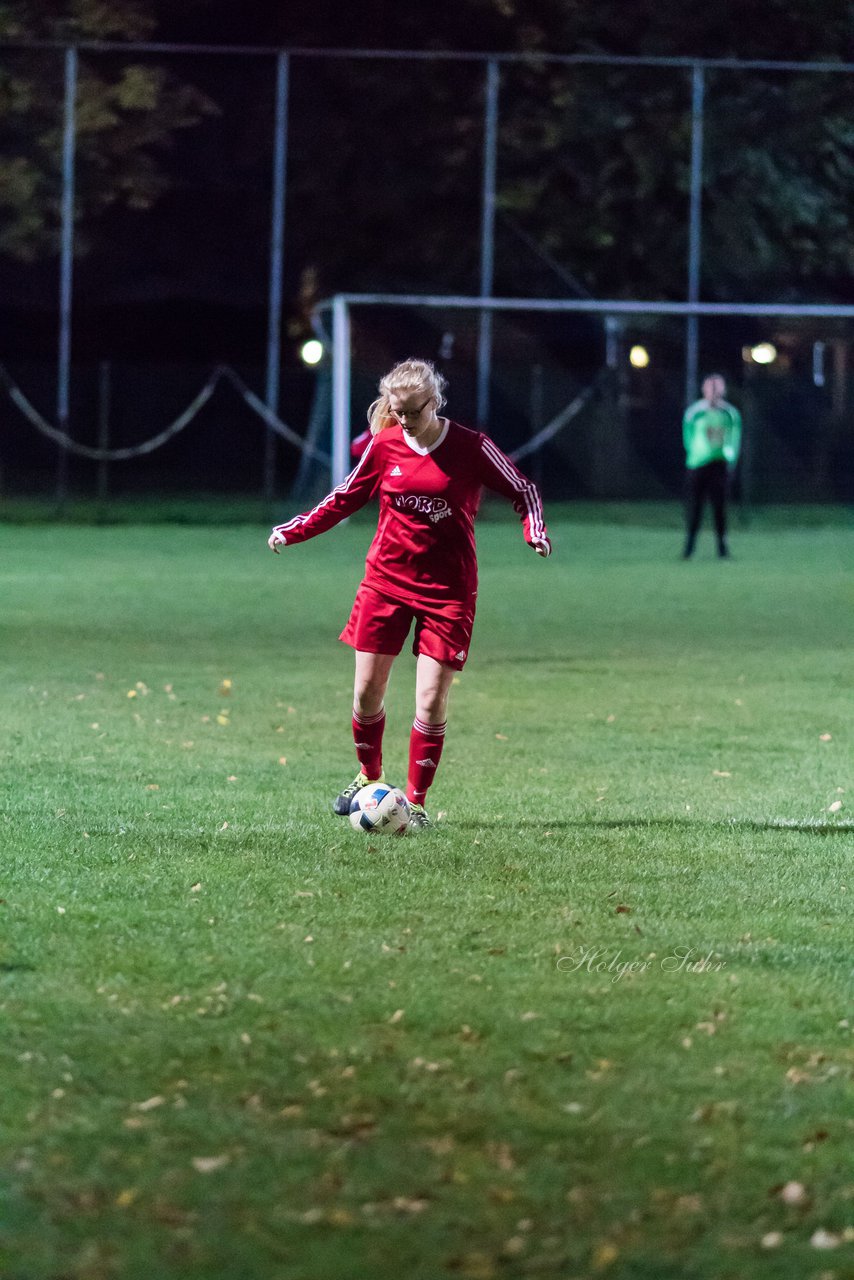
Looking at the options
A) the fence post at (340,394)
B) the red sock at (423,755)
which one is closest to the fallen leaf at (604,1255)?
the red sock at (423,755)

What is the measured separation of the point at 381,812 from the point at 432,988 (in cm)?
203

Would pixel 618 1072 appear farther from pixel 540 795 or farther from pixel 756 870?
pixel 540 795

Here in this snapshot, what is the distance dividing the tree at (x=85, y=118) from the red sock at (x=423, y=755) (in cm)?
2575

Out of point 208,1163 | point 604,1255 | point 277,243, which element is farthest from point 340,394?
point 604,1255

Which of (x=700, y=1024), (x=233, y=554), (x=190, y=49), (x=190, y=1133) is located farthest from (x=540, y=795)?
(x=190, y=49)

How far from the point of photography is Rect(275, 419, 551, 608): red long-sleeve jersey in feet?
24.2

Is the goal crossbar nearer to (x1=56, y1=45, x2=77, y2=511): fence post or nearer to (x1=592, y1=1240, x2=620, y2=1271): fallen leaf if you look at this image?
(x1=56, y1=45, x2=77, y2=511): fence post

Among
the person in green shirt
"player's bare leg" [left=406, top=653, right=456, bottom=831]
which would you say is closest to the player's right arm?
"player's bare leg" [left=406, top=653, right=456, bottom=831]

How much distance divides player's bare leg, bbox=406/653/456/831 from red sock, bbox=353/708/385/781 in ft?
0.63

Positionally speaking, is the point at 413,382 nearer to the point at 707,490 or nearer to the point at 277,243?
the point at 707,490

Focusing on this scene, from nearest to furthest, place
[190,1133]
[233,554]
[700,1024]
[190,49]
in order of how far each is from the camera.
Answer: [190,1133], [700,1024], [233,554], [190,49]

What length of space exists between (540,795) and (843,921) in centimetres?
231

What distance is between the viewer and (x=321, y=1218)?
146 inches

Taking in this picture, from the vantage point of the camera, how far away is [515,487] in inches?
298
